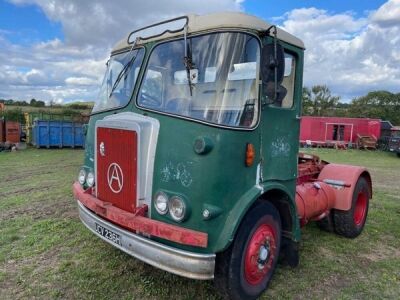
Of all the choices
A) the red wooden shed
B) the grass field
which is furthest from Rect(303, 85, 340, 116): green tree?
the grass field

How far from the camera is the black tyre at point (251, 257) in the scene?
3.24 meters

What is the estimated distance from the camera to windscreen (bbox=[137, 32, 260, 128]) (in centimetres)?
320

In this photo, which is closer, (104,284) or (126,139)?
(126,139)

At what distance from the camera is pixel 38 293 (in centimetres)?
360

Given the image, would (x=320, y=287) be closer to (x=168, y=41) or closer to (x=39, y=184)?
(x=168, y=41)

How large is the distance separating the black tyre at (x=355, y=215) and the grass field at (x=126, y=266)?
156mm

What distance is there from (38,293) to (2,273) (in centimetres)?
69

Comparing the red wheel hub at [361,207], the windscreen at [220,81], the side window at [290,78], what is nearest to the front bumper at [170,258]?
the windscreen at [220,81]

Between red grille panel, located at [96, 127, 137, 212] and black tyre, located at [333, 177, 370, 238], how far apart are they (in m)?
3.38

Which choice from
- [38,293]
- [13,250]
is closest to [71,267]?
[38,293]

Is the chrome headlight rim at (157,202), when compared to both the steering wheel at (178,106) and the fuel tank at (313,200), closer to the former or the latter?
the steering wheel at (178,106)

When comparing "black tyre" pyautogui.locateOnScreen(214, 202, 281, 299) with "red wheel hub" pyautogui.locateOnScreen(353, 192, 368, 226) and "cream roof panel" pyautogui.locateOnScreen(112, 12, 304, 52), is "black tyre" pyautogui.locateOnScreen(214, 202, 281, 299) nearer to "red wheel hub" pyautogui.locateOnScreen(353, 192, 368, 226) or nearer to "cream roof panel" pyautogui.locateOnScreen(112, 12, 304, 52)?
"cream roof panel" pyautogui.locateOnScreen(112, 12, 304, 52)

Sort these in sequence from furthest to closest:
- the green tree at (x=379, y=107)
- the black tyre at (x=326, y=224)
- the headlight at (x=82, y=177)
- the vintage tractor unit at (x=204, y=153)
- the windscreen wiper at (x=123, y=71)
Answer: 1. the green tree at (x=379, y=107)
2. the black tyre at (x=326, y=224)
3. the headlight at (x=82, y=177)
4. the windscreen wiper at (x=123, y=71)
5. the vintage tractor unit at (x=204, y=153)

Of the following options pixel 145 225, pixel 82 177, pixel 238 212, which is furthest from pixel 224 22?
pixel 82 177
